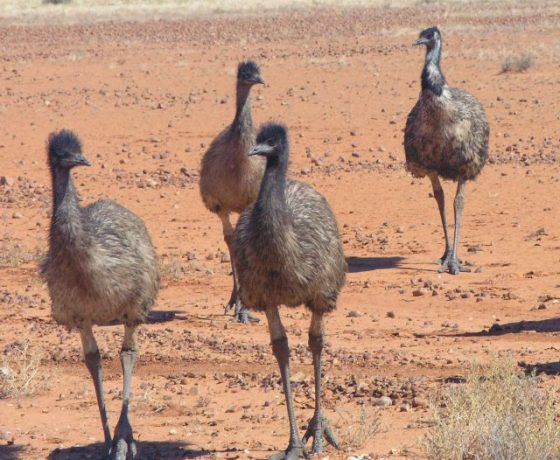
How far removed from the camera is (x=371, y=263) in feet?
41.5

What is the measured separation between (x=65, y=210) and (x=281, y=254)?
1.18m

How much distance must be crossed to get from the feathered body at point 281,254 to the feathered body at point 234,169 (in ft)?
11.0

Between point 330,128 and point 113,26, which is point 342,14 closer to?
point 113,26

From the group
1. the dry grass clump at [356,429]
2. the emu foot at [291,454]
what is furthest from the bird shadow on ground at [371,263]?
the emu foot at [291,454]

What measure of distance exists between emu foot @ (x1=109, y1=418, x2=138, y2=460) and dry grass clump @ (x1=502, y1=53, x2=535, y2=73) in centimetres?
1997

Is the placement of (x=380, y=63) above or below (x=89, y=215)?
above

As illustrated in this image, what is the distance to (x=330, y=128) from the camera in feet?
66.8

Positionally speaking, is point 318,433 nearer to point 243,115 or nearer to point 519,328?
point 519,328

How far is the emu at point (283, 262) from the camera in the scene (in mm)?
6641

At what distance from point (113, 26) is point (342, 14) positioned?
9.43 metres

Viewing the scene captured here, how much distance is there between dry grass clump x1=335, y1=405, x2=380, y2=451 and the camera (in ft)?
22.7

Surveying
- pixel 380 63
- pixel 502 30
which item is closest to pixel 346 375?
pixel 380 63

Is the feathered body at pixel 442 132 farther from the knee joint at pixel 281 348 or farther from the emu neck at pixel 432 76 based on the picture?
the knee joint at pixel 281 348

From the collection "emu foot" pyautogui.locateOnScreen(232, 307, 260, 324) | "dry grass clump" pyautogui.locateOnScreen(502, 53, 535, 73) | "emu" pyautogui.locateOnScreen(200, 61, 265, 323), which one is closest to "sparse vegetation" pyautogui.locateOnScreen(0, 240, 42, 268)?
"emu" pyautogui.locateOnScreen(200, 61, 265, 323)
